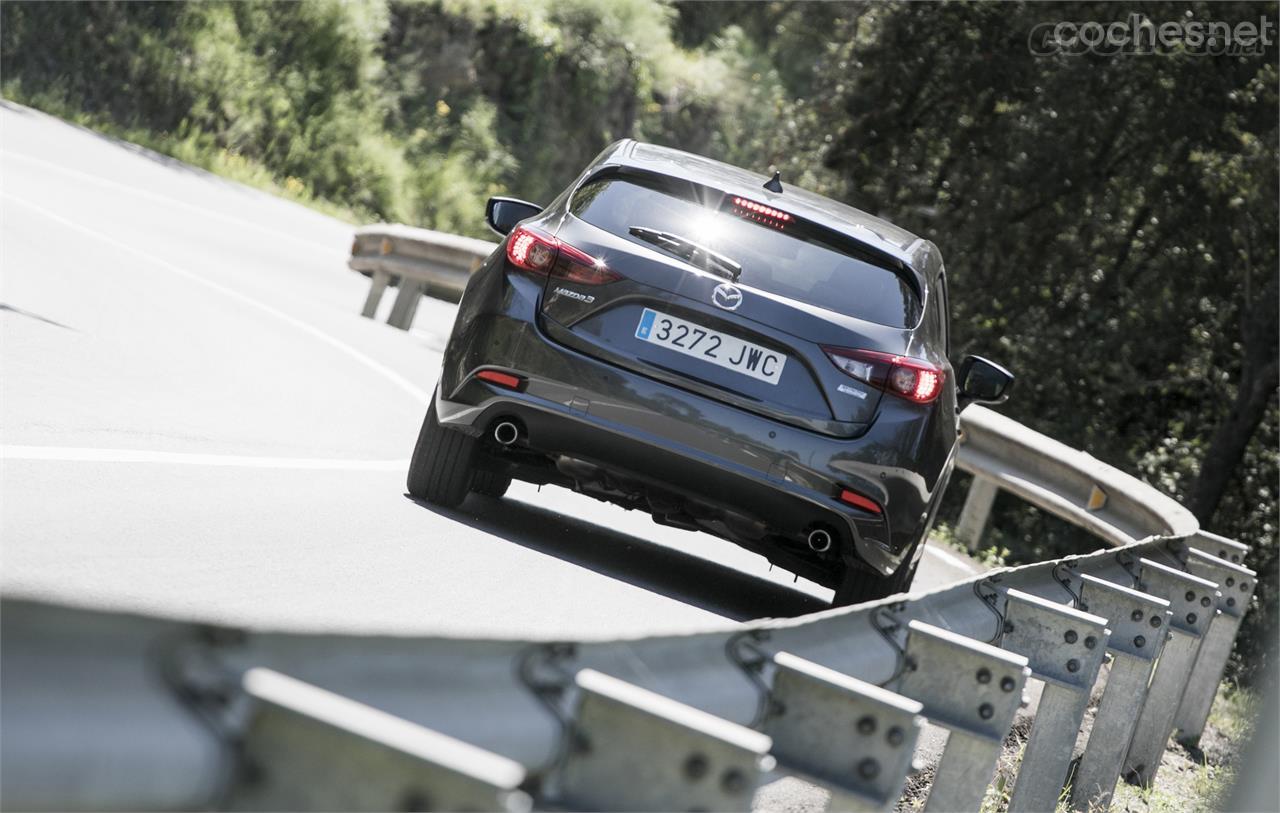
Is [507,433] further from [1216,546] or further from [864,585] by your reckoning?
[1216,546]

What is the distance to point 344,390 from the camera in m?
12.1

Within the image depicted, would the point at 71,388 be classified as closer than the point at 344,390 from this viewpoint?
Yes

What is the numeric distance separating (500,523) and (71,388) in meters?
2.23

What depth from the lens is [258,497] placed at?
7.77 metres

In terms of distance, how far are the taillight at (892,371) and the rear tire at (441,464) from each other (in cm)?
167

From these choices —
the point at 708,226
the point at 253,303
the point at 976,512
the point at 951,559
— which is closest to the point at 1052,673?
the point at 708,226

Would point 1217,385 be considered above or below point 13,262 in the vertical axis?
above

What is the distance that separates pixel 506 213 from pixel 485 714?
19.3ft

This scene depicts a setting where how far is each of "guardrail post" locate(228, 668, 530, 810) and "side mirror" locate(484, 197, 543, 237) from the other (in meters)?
6.17

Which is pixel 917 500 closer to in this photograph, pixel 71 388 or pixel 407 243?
pixel 71 388

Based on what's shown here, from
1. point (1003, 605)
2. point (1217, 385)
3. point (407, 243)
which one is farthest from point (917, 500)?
point (1217, 385)

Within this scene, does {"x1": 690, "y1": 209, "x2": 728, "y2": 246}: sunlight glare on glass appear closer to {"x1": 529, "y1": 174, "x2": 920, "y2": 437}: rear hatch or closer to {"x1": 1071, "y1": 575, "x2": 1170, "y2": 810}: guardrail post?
{"x1": 529, "y1": 174, "x2": 920, "y2": 437}: rear hatch

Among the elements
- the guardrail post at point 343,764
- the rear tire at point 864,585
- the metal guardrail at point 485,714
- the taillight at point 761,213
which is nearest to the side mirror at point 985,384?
the rear tire at point 864,585

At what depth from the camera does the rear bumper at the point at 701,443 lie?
7180 millimetres
